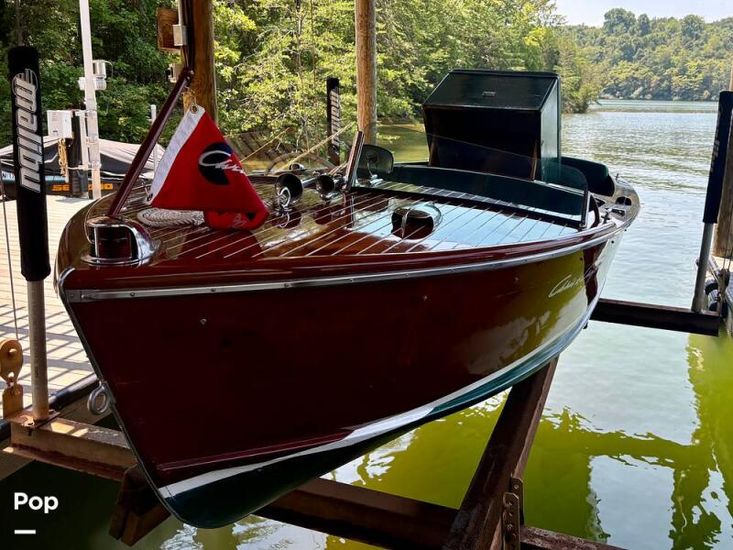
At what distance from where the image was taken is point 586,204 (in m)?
3.24

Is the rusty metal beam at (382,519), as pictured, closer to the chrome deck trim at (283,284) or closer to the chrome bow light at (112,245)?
the chrome deck trim at (283,284)

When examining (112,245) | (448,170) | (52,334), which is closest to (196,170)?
(112,245)

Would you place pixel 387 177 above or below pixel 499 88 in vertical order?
below

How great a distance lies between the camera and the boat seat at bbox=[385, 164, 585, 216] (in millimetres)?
3357

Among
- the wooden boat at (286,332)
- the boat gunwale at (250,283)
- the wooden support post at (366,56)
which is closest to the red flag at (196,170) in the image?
the wooden boat at (286,332)

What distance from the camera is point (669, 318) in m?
5.01

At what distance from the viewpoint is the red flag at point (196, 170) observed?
7.30 feet

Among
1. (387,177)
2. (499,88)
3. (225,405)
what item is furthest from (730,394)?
(225,405)

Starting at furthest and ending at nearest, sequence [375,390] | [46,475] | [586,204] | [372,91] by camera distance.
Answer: [372,91]
[46,475]
[586,204]
[375,390]

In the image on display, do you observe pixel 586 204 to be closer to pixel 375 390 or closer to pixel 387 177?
pixel 387 177

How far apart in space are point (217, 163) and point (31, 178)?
3.59 feet

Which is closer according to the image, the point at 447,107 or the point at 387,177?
the point at 387,177

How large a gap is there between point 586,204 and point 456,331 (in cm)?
120

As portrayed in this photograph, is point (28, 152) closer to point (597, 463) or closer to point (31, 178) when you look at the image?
point (31, 178)
